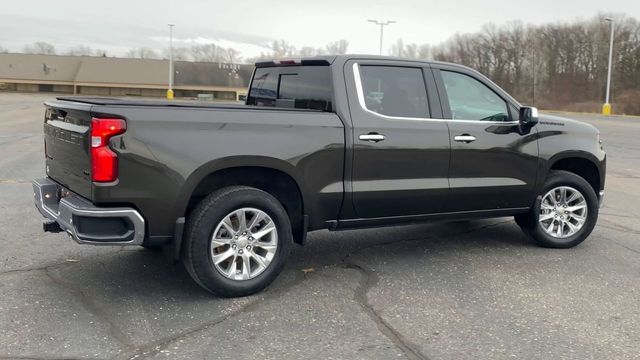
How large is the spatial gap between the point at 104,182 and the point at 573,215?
4.64m

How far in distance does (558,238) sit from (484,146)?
A: 1.44 metres

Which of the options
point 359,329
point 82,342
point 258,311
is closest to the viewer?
point 82,342

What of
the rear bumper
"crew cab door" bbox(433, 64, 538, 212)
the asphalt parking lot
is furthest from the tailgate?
"crew cab door" bbox(433, 64, 538, 212)

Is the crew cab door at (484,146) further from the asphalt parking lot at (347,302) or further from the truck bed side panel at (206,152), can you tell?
the truck bed side panel at (206,152)

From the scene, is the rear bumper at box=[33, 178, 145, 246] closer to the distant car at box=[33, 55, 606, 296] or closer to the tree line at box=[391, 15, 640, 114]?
the distant car at box=[33, 55, 606, 296]

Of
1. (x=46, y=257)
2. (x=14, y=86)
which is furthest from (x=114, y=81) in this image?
(x=46, y=257)

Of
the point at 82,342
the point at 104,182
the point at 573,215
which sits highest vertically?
the point at 104,182

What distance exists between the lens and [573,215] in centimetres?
620

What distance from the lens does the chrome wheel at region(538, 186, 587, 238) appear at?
6.11 meters

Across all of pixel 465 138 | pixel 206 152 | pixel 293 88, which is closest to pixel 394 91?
pixel 465 138

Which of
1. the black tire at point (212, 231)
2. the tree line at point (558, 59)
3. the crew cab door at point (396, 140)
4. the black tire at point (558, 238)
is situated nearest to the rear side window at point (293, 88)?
the crew cab door at point (396, 140)

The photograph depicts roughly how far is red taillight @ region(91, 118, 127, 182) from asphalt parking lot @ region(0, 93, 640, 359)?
3.26 ft

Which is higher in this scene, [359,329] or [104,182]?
[104,182]

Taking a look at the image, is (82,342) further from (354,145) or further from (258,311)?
(354,145)
